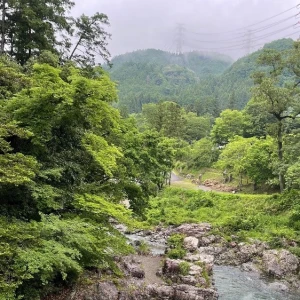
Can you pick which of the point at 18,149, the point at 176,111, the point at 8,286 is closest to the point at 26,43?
the point at 18,149

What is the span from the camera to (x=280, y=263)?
2433 cm

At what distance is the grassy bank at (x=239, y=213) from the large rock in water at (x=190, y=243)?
3.29 metres

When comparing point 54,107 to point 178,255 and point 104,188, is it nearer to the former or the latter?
point 104,188

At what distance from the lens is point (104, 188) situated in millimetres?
14750

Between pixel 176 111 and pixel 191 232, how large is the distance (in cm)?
2728

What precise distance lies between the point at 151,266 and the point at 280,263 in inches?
372

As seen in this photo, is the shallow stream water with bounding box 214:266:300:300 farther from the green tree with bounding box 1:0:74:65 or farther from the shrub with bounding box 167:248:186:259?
the green tree with bounding box 1:0:74:65

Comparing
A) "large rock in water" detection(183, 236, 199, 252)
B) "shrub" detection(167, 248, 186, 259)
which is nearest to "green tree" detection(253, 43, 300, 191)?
"large rock in water" detection(183, 236, 199, 252)

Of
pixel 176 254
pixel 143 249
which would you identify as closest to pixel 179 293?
pixel 176 254

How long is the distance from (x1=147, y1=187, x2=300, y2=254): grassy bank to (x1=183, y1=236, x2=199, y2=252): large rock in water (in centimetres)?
329

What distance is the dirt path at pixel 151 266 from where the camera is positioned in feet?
65.9

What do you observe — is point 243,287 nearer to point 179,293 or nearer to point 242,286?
point 242,286

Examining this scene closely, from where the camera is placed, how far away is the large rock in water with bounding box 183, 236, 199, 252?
27.0m

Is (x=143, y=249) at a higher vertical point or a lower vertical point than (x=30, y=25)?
lower
